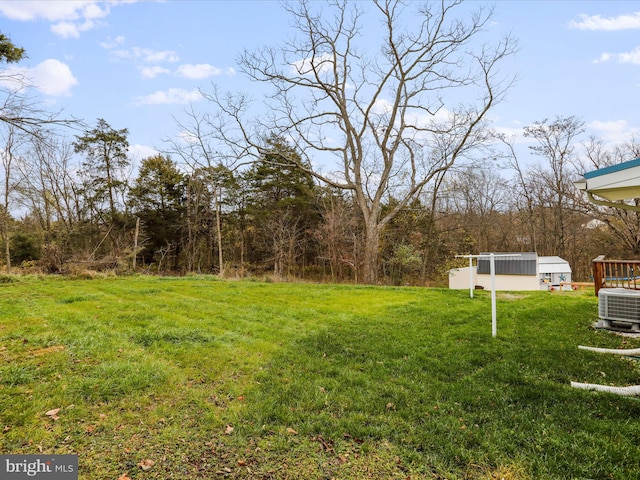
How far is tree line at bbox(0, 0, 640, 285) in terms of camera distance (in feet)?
43.6

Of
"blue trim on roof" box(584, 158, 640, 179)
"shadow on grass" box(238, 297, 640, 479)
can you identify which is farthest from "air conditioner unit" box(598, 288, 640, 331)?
"blue trim on roof" box(584, 158, 640, 179)

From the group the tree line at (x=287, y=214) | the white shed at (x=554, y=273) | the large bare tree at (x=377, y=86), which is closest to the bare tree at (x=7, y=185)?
the tree line at (x=287, y=214)

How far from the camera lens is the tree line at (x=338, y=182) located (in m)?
13.3

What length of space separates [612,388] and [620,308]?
274 cm

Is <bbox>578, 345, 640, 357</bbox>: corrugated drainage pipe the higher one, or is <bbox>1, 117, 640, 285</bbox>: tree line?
<bbox>1, 117, 640, 285</bbox>: tree line

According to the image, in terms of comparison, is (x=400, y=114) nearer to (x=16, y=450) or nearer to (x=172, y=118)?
(x=172, y=118)

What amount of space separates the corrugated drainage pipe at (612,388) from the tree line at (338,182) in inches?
401

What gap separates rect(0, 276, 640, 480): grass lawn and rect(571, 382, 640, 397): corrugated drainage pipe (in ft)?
0.40

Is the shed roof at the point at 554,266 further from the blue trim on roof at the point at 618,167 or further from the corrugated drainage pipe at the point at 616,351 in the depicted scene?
the blue trim on roof at the point at 618,167

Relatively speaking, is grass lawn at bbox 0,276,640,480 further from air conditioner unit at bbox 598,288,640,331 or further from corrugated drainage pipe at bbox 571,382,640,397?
air conditioner unit at bbox 598,288,640,331

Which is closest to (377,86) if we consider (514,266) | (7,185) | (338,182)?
(338,182)

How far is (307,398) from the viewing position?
9.76 ft

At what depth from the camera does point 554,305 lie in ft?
22.7

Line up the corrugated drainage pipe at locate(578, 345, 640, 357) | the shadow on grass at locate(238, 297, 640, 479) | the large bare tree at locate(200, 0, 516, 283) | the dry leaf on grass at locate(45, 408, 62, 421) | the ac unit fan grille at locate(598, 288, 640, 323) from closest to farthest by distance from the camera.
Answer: the shadow on grass at locate(238, 297, 640, 479) → the dry leaf on grass at locate(45, 408, 62, 421) → the corrugated drainage pipe at locate(578, 345, 640, 357) → the ac unit fan grille at locate(598, 288, 640, 323) → the large bare tree at locate(200, 0, 516, 283)
